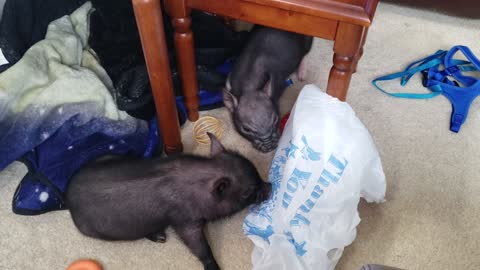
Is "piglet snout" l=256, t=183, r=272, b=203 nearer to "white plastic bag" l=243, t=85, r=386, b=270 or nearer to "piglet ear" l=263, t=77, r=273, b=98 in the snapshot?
"white plastic bag" l=243, t=85, r=386, b=270

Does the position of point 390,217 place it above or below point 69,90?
below

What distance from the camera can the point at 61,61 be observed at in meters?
1.47

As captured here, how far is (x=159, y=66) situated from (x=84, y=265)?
59cm

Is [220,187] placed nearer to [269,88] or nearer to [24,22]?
[269,88]

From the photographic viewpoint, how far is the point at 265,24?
3.90 feet

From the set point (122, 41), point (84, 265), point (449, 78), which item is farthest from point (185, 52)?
point (449, 78)

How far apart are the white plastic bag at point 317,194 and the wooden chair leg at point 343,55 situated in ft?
0.26

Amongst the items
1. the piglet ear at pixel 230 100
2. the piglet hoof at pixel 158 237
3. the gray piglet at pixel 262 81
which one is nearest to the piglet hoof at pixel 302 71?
the gray piglet at pixel 262 81

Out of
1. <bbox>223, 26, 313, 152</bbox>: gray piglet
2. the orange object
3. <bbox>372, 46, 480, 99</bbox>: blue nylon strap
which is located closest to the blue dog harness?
<bbox>372, 46, 480, 99</bbox>: blue nylon strap

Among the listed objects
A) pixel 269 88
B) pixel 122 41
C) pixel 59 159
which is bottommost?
pixel 59 159

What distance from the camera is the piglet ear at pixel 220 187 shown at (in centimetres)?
113

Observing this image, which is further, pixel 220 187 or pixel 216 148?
pixel 216 148

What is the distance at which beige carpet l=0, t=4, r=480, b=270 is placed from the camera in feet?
4.04

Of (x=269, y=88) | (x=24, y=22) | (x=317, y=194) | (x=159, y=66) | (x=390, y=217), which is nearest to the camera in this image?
(x=317, y=194)
